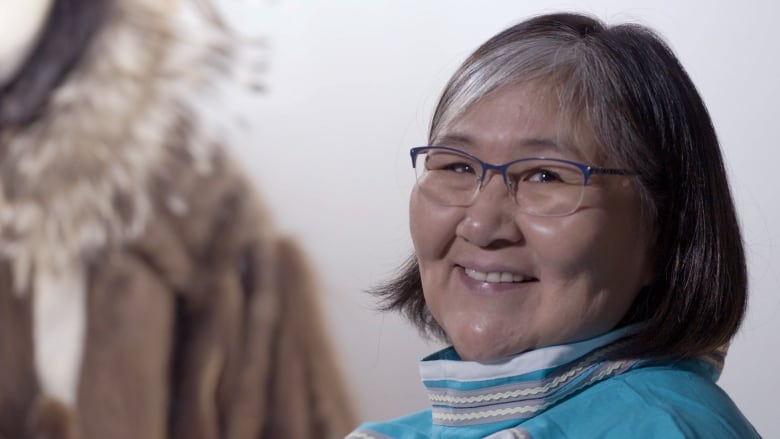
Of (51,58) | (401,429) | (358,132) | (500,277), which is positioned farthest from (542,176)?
(51,58)

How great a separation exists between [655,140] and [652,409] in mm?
270

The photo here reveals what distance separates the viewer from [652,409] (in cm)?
98

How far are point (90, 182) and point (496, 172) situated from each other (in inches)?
52.4

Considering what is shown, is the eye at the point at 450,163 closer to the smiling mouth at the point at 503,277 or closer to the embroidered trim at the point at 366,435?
the smiling mouth at the point at 503,277

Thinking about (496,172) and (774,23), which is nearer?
(496,172)

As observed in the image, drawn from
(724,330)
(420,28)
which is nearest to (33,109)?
(420,28)

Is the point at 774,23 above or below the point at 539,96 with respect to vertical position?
above

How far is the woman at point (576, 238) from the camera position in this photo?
1041 mm

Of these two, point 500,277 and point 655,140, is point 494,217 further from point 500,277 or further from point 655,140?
point 655,140

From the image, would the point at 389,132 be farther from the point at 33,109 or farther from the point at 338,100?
the point at 33,109

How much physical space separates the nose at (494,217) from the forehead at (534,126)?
36 mm

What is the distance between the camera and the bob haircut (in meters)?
1.06

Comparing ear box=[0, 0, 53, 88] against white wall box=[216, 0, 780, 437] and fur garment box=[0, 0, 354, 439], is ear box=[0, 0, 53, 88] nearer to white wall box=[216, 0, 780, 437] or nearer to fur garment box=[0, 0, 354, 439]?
fur garment box=[0, 0, 354, 439]

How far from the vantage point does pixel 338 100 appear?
220cm
